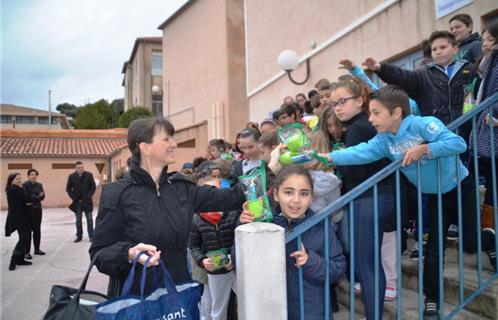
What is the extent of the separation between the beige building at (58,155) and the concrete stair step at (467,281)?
20071mm

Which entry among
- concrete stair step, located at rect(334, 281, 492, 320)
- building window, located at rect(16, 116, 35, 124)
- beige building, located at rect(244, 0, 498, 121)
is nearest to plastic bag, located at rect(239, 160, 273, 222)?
concrete stair step, located at rect(334, 281, 492, 320)

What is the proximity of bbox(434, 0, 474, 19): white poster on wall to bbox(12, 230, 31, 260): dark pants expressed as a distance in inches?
318

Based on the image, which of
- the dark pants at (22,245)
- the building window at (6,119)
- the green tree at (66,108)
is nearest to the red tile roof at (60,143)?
the dark pants at (22,245)

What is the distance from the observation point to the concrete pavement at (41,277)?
5312 millimetres

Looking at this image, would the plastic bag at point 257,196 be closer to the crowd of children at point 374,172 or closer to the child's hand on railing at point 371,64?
the crowd of children at point 374,172

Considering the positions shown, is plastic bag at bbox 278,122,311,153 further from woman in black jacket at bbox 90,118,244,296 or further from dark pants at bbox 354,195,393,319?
woman in black jacket at bbox 90,118,244,296

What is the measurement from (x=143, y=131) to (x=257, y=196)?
29.5 inches

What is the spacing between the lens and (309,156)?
2504 mm

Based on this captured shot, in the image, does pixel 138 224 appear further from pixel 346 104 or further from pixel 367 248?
pixel 346 104

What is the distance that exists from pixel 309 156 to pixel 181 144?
15.1 meters

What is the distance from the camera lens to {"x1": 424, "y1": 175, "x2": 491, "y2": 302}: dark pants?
2.58m

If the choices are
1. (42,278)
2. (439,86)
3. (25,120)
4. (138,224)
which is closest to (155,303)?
(138,224)

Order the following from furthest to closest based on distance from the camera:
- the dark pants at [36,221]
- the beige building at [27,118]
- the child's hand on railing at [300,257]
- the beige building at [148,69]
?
the beige building at [27,118] < the beige building at [148,69] < the dark pants at [36,221] < the child's hand on railing at [300,257]

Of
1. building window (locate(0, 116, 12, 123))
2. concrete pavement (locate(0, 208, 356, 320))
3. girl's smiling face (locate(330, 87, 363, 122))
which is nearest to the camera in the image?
girl's smiling face (locate(330, 87, 363, 122))
